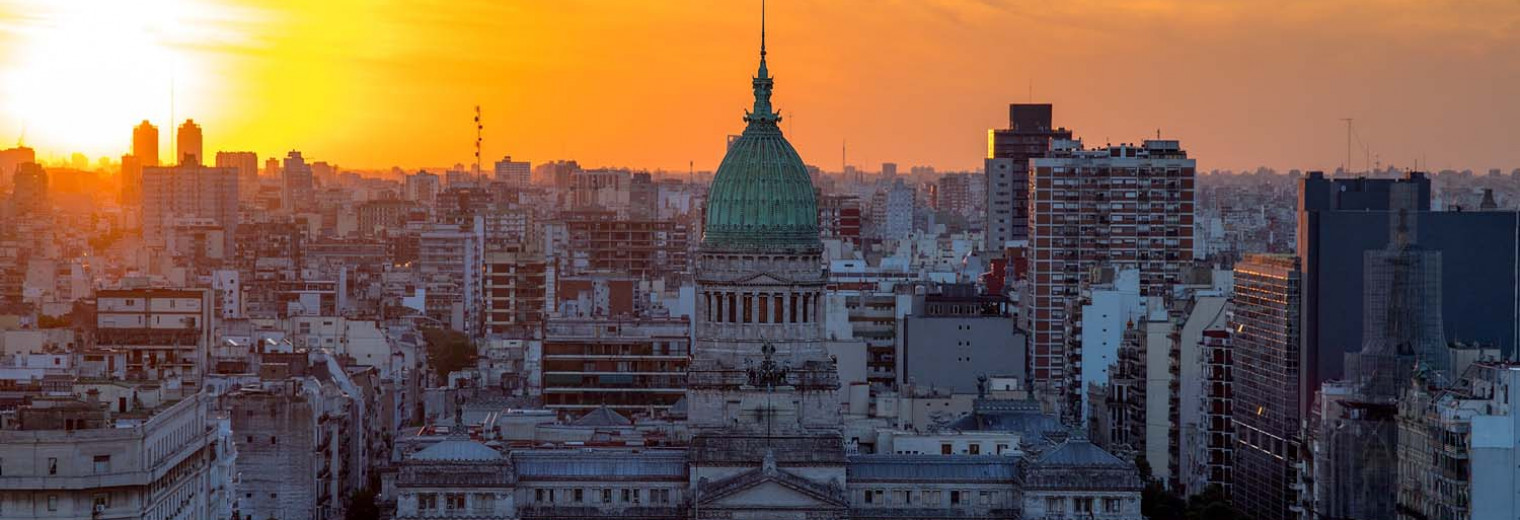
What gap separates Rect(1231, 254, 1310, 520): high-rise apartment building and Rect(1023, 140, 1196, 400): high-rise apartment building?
44.7 m

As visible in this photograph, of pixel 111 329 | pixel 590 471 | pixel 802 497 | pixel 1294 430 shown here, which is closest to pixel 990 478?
pixel 802 497

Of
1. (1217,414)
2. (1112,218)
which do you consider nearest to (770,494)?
(1217,414)

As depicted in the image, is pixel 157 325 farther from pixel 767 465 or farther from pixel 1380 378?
pixel 1380 378

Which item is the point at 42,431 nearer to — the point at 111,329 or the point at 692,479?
the point at 692,479

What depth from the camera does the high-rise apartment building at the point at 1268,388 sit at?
117 meters

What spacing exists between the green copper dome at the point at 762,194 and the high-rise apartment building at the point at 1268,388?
21.6 metres

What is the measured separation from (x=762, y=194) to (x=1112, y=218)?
7371cm

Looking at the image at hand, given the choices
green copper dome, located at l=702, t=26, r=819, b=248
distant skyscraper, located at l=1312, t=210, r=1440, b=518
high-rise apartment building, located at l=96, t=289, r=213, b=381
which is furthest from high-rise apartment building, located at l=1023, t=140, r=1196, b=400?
green copper dome, located at l=702, t=26, r=819, b=248

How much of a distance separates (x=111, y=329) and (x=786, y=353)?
182ft

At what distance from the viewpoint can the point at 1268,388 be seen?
397 feet

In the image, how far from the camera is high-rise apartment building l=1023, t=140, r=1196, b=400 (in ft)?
569

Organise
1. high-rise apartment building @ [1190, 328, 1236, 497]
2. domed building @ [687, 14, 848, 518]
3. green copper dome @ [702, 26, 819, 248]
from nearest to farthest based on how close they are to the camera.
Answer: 1. domed building @ [687, 14, 848, 518]
2. green copper dome @ [702, 26, 819, 248]
3. high-rise apartment building @ [1190, 328, 1236, 497]

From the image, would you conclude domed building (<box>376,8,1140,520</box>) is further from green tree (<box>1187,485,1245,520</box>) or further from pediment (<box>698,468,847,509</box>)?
green tree (<box>1187,485,1245,520</box>)

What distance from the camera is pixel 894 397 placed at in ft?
418
